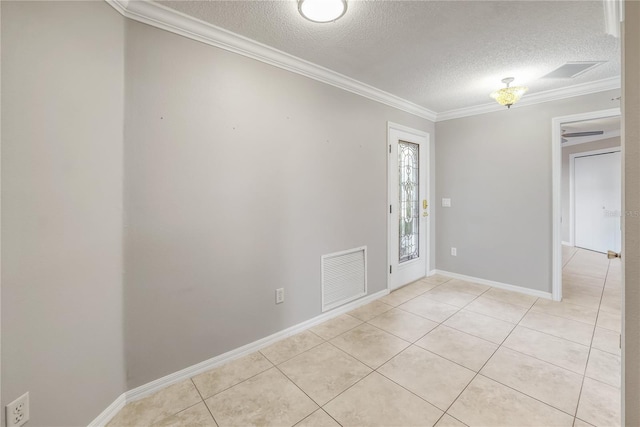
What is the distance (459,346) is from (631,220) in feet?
5.75

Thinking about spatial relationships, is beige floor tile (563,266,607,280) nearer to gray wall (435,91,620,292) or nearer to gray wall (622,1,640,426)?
gray wall (435,91,620,292)

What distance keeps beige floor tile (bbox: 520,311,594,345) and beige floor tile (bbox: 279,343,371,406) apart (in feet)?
6.03

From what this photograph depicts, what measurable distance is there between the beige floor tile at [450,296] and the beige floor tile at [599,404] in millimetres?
1349

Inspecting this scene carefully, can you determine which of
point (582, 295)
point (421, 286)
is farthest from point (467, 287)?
point (582, 295)

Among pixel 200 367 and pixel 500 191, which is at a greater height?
pixel 500 191

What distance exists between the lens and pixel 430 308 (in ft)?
9.86

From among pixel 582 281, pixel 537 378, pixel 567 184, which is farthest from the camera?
pixel 567 184

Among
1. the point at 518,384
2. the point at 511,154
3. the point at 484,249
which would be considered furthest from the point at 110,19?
the point at 484,249

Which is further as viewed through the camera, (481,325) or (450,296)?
(450,296)

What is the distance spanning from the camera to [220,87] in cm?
198

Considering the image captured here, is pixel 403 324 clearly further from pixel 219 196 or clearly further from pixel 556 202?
pixel 556 202

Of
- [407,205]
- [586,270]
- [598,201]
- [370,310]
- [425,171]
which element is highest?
[425,171]

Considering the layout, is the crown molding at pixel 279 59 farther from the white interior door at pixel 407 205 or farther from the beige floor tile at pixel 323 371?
the beige floor tile at pixel 323 371

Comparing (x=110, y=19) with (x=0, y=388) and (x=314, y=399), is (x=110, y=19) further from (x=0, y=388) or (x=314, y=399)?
(x=314, y=399)
